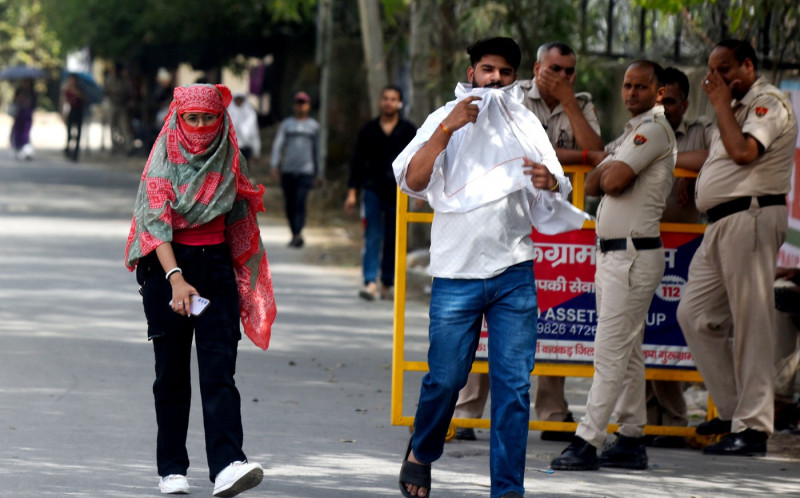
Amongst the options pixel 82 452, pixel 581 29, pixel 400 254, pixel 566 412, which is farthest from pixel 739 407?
pixel 581 29

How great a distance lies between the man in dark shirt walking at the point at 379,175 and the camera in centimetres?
1276

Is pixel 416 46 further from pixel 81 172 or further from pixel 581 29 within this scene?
pixel 81 172

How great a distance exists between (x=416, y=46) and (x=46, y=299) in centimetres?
555

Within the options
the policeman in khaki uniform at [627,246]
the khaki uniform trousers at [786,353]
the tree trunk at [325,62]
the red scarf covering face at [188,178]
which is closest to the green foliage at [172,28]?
the tree trunk at [325,62]

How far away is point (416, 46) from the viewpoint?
15.9 metres

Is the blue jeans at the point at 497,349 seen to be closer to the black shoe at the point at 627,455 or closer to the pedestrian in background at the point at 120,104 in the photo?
the black shoe at the point at 627,455

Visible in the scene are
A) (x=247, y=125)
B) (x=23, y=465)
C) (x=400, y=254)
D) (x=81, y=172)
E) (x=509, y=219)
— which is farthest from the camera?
(x=81, y=172)

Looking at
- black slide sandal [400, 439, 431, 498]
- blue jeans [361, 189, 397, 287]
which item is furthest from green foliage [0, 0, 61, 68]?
black slide sandal [400, 439, 431, 498]

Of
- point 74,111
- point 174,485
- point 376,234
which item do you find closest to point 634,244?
point 174,485

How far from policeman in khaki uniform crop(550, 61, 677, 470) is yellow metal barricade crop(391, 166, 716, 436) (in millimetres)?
374

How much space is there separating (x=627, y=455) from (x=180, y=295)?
2.45 meters

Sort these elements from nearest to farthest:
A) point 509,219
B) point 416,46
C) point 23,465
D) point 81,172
Result: point 509,219
point 23,465
point 416,46
point 81,172

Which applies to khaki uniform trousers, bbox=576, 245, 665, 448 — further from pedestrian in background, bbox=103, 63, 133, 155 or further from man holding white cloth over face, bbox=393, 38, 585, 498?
pedestrian in background, bbox=103, 63, 133, 155

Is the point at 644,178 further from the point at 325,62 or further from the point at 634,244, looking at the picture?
the point at 325,62
